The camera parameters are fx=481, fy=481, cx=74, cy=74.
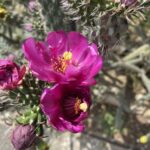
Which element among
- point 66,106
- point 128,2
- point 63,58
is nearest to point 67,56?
point 63,58

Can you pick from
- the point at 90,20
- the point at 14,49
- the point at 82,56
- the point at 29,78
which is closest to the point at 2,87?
the point at 29,78

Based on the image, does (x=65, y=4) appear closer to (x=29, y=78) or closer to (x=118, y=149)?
(x=29, y=78)

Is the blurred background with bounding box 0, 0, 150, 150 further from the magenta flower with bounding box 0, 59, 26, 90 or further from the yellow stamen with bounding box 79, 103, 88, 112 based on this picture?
the yellow stamen with bounding box 79, 103, 88, 112

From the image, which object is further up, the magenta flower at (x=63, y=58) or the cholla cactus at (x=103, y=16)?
the cholla cactus at (x=103, y=16)

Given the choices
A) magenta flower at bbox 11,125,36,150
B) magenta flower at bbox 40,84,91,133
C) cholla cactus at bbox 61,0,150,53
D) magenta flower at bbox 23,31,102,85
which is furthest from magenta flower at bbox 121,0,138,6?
magenta flower at bbox 11,125,36,150

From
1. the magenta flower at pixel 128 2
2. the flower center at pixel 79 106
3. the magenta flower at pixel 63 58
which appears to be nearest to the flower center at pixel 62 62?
the magenta flower at pixel 63 58

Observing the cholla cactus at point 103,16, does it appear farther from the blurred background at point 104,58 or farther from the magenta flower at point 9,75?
the magenta flower at point 9,75

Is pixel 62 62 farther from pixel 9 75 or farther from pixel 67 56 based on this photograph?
pixel 9 75
